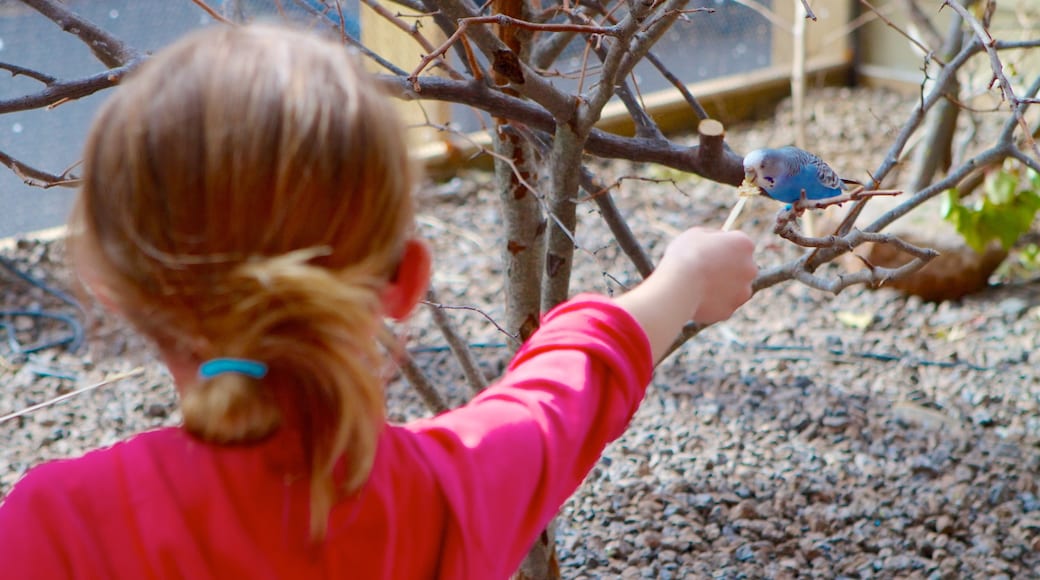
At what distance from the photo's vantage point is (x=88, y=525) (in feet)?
2.14

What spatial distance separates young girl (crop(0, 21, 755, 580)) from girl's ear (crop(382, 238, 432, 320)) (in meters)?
0.02

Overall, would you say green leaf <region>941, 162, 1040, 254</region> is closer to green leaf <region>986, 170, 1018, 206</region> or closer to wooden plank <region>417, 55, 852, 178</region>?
green leaf <region>986, 170, 1018, 206</region>

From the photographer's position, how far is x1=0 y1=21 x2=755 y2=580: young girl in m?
0.64

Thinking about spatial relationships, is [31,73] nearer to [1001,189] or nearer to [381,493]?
[381,493]

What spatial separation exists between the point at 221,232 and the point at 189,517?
0.59 feet

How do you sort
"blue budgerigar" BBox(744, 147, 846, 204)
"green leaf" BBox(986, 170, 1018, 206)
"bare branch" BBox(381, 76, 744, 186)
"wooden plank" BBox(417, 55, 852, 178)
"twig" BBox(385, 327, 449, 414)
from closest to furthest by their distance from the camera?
"blue budgerigar" BBox(744, 147, 846, 204) < "bare branch" BBox(381, 76, 744, 186) < "twig" BBox(385, 327, 449, 414) < "green leaf" BBox(986, 170, 1018, 206) < "wooden plank" BBox(417, 55, 852, 178)

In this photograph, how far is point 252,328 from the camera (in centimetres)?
65

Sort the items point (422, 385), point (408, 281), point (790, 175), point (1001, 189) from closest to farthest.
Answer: point (408, 281) → point (790, 175) → point (422, 385) → point (1001, 189)

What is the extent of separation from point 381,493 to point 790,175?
0.54 meters

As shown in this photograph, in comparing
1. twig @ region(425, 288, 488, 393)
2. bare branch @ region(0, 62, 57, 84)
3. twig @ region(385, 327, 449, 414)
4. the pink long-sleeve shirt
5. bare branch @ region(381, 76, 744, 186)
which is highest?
bare branch @ region(381, 76, 744, 186)

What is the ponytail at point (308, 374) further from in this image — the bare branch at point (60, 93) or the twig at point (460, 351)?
the twig at point (460, 351)

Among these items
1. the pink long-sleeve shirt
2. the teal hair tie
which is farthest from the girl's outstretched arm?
the teal hair tie

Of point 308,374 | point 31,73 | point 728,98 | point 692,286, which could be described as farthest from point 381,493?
point 728,98

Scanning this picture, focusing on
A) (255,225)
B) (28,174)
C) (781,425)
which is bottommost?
(781,425)
